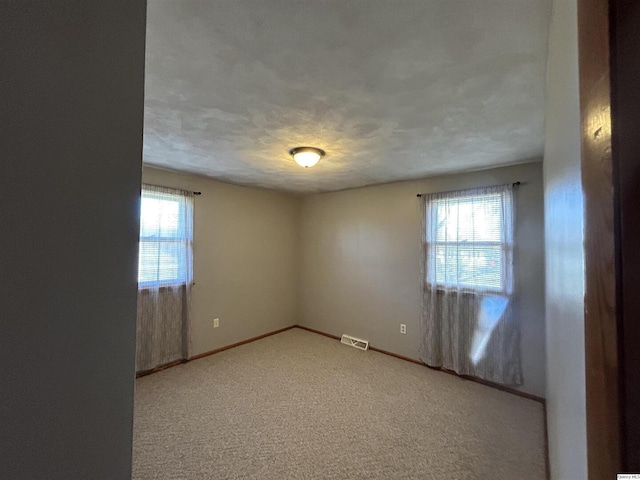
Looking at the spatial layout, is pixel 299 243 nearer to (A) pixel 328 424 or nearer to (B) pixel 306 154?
(B) pixel 306 154

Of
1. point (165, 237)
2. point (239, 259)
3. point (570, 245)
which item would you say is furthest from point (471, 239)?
point (165, 237)

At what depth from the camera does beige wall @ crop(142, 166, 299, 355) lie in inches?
144

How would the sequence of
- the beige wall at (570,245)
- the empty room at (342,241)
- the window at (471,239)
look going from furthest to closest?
the window at (471,239)
the empty room at (342,241)
the beige wall at (570,245)

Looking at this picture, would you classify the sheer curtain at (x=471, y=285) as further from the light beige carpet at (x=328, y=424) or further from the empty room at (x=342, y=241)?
the light beige carpet at (x=328, y=424)

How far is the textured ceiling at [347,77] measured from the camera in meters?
1.07

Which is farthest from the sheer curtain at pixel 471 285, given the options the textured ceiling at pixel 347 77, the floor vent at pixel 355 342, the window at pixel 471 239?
the floor vent at pixel 355 342

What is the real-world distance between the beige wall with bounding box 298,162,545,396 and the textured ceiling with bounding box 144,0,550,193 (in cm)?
72

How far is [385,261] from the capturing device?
393cm

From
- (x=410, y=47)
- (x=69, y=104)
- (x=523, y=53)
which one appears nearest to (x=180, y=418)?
(x=69, y=104)

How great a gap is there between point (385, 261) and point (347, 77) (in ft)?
9.40

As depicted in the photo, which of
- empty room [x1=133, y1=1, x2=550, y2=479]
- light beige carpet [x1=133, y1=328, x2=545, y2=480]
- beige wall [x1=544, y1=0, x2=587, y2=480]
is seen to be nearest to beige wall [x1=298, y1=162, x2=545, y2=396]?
empty room [x1=133, y1=1, x2=550, y2=479]

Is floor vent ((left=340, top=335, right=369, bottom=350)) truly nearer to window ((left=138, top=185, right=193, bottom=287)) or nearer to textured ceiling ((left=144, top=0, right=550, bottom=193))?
window ((left=138, top=185, right=193, bottom=287))

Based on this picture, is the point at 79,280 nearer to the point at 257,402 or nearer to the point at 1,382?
the point at 1,382

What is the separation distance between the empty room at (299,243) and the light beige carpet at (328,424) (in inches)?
0.9
